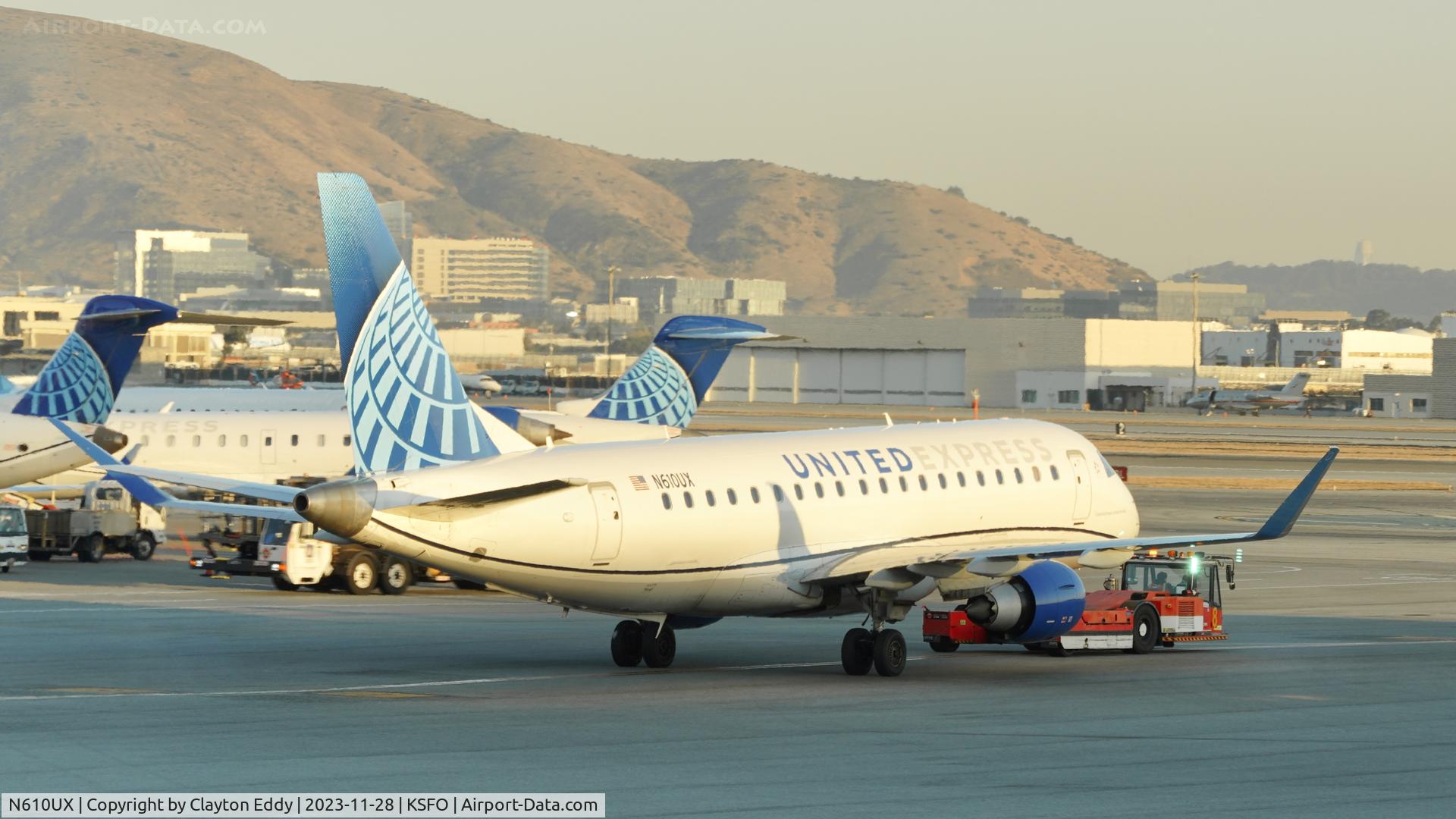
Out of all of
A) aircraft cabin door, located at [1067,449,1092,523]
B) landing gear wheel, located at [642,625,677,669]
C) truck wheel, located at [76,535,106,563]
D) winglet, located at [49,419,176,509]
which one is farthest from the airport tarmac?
truck wheel, located at [76,535,106,563]

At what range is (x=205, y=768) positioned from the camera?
20.8 m

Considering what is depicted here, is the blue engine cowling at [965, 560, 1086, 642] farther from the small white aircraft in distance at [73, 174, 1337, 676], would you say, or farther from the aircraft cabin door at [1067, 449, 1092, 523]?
the aircraft cabin door at [1067, 449, 1092, 523]

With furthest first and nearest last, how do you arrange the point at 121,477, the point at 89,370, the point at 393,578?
the point at 89,370
the point at 393,578
the point at 121,477

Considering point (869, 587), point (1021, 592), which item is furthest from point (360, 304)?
point (1021, 592)

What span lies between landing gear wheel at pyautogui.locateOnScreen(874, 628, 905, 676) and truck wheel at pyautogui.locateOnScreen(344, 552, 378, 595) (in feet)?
69.5

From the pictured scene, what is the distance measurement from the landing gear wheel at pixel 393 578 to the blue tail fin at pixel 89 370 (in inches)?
500

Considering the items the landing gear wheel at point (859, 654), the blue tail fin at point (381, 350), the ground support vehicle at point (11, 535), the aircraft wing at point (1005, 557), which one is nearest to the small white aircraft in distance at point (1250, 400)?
the ground support vehicle at point (11, 535)

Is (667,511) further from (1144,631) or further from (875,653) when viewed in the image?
(1144,631)

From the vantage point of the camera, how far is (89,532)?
6031cm

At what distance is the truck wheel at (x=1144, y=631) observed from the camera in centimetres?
3681

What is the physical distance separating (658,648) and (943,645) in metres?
6.45

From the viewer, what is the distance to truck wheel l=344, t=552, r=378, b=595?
4925 centimetres

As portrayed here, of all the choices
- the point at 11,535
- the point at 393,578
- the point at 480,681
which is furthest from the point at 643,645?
the point at 11,535

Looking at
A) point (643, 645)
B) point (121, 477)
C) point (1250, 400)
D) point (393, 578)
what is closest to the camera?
point (121, 477)
